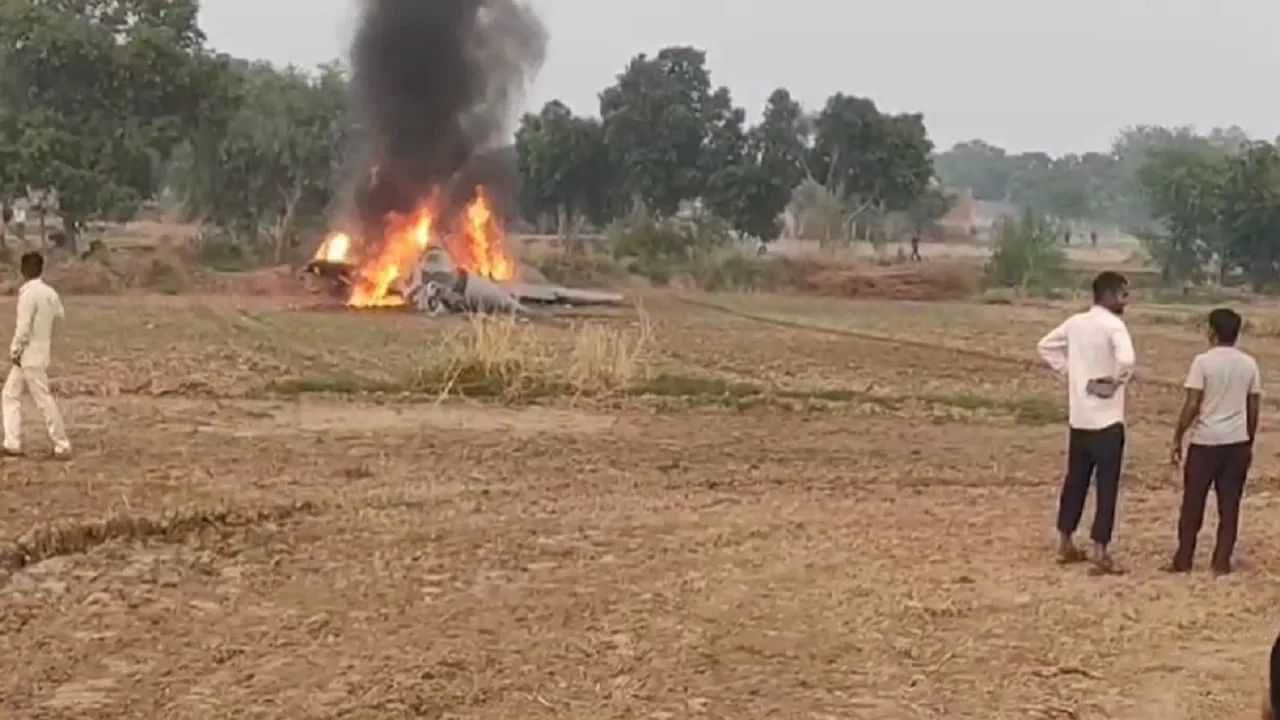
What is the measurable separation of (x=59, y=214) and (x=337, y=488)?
43049 millimetres

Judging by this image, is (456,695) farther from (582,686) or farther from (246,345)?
(246,345)

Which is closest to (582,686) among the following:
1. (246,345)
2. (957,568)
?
(957,568)

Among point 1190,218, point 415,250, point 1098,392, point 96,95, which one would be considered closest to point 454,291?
point 415,250

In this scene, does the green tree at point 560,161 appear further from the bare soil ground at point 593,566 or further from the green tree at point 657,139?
the bare soil ground at point 593,566

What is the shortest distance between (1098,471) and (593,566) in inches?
119

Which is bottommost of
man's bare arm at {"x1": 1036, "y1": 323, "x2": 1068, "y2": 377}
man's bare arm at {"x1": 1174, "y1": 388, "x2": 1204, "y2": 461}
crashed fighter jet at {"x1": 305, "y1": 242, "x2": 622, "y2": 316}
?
crashed fighter jet at {"x1": 305, "y1": 242, "x2": 622, "y2": 316}

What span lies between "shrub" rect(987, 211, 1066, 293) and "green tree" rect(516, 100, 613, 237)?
1444 centimetres

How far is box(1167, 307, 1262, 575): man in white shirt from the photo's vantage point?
35.6 feet

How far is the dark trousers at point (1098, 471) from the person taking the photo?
1085 cm

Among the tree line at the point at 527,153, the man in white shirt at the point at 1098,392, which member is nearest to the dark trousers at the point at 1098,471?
the man in white shirt at the point at 1098,392

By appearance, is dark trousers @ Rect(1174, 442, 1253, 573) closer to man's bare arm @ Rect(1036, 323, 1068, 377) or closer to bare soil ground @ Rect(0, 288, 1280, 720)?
bare soil ground @ Rect(0, 288, 1280, 720)

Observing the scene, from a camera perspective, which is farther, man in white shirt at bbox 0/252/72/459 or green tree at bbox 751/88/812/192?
green tree at bbox 751/88/812/192

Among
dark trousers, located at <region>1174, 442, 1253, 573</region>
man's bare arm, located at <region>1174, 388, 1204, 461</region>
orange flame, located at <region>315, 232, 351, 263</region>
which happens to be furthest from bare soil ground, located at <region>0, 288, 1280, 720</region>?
orange flame, located at <region>315, 232, 351, 263</region>

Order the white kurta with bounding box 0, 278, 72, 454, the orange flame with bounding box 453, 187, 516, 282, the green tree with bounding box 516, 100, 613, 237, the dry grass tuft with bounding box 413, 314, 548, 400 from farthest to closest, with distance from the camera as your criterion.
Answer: the green tree with bounding box 516, 100, 613, 237, the orange flame with bounding box 453, 187, 516, 282, the dry grass tuft with bounding box 413, 314, 548, 400, the white kurta with bounding box 0, 278, 72, 454
